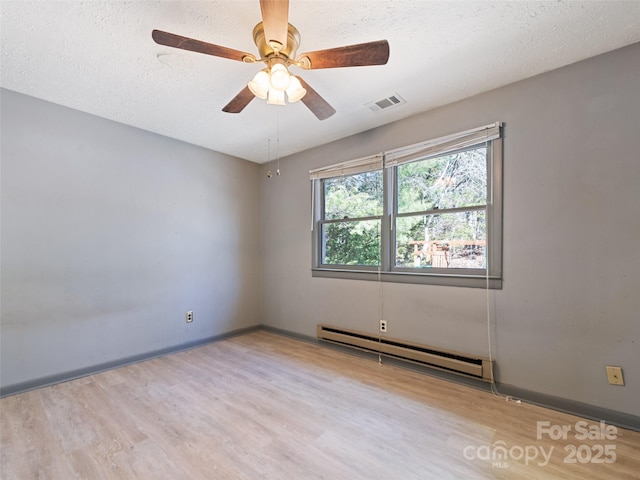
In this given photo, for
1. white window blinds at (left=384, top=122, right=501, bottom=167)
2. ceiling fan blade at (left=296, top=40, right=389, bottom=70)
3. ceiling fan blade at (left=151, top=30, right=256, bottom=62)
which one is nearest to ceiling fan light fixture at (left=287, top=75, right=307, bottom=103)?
ceiling fan blade at (left=296, top=40, right=389, bottom=70)

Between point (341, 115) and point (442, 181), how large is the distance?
1183 mm

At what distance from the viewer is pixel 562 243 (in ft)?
6.67

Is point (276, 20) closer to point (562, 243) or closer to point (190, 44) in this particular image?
point (190, 44)

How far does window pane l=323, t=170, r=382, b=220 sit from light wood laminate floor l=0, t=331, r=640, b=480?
1751 mm

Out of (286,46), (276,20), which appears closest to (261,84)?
(286,46)

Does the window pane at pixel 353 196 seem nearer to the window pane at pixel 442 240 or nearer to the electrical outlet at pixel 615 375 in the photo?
the window pane at pixel 442 240

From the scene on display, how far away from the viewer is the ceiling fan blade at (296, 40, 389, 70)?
4.51 ft

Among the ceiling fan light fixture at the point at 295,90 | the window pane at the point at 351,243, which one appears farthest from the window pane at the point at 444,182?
the ceiling fan light fixture at the point at 295,90

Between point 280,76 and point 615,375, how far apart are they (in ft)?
9.17

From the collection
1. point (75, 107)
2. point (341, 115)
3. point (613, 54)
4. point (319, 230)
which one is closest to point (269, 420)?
point (319, 230)

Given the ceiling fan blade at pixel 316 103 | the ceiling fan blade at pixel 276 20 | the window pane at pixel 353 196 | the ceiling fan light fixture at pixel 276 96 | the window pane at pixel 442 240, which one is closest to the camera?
the ceiling fan blade at pixel 276 20

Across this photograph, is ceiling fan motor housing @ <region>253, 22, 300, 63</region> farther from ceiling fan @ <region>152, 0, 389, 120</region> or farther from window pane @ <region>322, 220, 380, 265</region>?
window pane @ <region>322, 220, 380, 265</region>

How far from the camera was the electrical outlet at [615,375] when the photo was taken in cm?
181

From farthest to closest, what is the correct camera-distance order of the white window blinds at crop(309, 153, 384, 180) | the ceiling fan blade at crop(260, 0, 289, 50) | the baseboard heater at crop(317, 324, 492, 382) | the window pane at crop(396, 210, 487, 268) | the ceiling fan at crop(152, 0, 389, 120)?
the white window blinds at crop(309, 153, 384, 180), the window pane at crop(396, 210, 487, 268), the baseboard heater at crop(317, 324, 492, 382), the ceiling fan at crop(152, 0, 389, 120), the ceiling fan blade at crop(260, 0, 289, 50)
